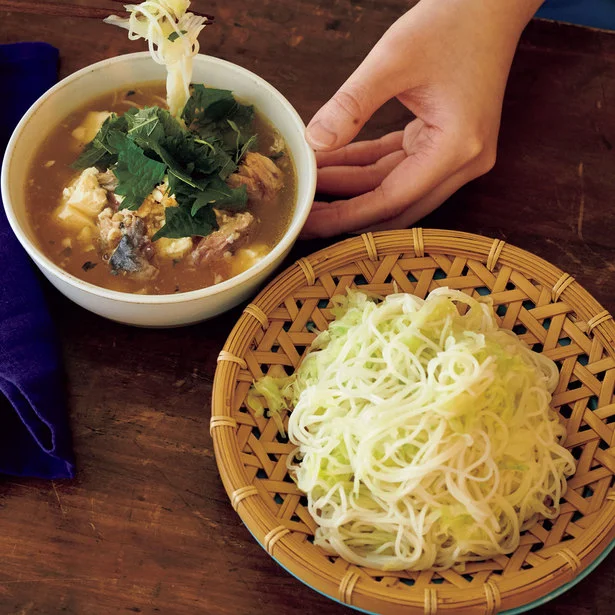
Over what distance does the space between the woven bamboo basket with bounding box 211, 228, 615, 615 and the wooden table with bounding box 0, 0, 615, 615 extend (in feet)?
0.54

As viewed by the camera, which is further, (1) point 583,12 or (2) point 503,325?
(1) point 583,12

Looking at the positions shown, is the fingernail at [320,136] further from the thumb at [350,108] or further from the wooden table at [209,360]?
the wooden table at [209,360]

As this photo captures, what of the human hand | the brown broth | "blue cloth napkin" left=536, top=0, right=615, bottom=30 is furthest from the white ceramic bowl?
"blue cloth napkin" left=536, top=0, right=615, bottom=30

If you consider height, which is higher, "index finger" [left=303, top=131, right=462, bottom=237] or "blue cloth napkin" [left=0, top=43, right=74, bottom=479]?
"index finger" [left=303, top=131, right=462, bottom=237]

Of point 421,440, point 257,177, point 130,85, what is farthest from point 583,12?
point 421,440

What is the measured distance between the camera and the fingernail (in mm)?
1649

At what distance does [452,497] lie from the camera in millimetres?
1399

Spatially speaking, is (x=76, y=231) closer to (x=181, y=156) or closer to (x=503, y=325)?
(x=181, y=156)

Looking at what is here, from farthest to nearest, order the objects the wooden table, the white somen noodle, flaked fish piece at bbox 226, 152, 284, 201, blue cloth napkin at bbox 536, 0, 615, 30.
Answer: blue cloth napkin at bbox 536, 0, 615, 30 < flaked fish piece at bbox 226, 152, 284, 201 < the white somen noodle < the wooden table

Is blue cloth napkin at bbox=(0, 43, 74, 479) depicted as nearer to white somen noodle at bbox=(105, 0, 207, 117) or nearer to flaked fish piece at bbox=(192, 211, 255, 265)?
flaked fish piece at bbox=(192, 211, 255, 265)

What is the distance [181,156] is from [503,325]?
2.76 ft

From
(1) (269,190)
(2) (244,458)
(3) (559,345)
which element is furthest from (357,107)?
(2) (244,458)

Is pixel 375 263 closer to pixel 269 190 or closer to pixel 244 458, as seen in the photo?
pixel 269 190

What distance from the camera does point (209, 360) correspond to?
170cm
